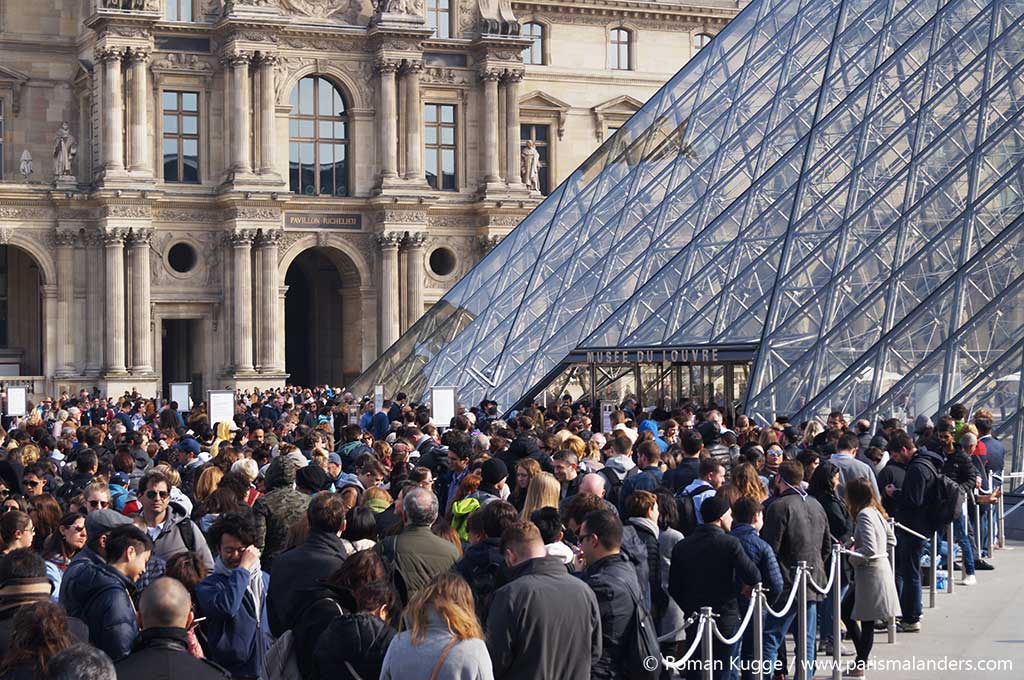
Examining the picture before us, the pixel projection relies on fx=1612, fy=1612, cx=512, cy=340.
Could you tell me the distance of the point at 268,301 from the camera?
44.9 metres

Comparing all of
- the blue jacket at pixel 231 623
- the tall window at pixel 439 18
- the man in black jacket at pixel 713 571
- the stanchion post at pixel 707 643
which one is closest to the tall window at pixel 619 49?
the tall window at pixel 439 18

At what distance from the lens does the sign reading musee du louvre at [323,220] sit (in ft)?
151

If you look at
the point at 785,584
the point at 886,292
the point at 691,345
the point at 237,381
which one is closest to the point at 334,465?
the point at 785,584

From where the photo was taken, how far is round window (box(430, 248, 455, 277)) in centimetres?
4825

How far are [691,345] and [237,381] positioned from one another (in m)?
21.3

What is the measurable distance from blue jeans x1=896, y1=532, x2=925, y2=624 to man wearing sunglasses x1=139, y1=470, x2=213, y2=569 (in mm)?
5745

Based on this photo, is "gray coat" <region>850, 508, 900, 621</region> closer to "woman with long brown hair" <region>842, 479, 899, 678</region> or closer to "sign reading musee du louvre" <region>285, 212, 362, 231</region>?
"woman with long brown hair" <region>842, 479, 899, 678</region>

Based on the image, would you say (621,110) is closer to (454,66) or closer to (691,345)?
(454,66)

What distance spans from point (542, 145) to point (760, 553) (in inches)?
1663

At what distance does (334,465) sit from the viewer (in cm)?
1314

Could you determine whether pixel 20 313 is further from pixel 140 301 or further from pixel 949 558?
pixel 949 558

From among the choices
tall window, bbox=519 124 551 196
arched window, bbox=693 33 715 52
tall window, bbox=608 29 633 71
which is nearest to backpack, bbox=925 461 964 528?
tall window, bbox=519 124 551 196

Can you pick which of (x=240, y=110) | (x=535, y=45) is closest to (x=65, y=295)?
(x=240, y=110)

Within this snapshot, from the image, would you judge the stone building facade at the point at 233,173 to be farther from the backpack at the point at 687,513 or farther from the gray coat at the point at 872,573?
the gray coat at the point at 872,573
